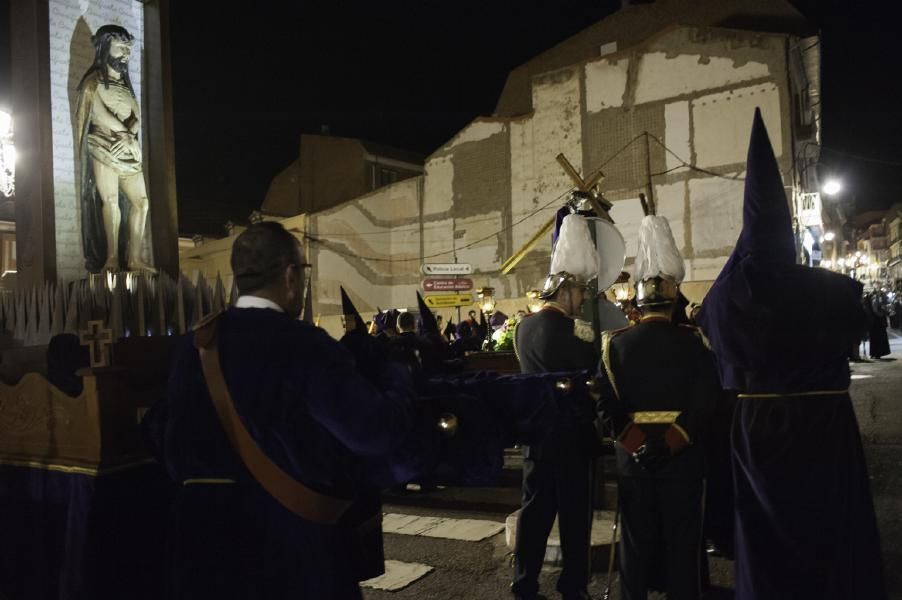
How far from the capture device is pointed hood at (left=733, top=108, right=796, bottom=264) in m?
3.44

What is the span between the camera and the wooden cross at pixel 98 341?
11.3 ft

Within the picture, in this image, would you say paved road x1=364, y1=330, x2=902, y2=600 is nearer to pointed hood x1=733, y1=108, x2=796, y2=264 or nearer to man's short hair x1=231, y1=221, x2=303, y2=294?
pointed hood x1=733, y1=108, x2=796, y2=264

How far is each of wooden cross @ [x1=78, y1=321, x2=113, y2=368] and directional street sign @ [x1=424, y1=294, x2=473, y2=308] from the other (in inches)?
513

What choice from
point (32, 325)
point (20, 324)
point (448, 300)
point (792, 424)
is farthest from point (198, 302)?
point (448, 300)

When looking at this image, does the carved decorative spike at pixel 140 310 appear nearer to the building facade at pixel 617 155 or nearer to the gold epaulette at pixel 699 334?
the gold epaulette at pixel 699 334

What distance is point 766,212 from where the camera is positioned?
3441 mm

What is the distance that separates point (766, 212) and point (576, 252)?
223 cm

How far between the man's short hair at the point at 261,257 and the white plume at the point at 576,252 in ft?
10.9

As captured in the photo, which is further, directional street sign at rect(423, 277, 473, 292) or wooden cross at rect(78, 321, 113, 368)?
directional street sign at rect(423, 277, 473, 292)

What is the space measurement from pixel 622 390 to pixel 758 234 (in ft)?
3.72

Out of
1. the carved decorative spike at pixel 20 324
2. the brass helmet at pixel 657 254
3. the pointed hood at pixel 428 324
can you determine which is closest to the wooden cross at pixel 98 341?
the pointed hood at pixel 428 324

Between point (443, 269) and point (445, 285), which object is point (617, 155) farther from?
point (443, 269)

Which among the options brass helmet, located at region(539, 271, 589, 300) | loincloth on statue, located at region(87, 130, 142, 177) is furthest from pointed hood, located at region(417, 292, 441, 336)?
loincloth on statue, located at region(87, 130, 142, 177)

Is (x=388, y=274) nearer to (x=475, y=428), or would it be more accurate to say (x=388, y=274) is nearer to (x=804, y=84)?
(x=804, y=84)
